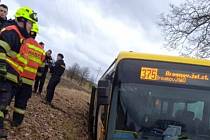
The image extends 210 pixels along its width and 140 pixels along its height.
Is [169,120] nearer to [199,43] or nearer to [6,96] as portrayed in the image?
[6,96]

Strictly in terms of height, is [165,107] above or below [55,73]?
below

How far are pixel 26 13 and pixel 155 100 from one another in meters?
2.91

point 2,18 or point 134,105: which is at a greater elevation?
point 2,18

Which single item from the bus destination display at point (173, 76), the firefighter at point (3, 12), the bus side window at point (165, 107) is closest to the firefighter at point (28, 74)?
the firefighter at point (3, 12)

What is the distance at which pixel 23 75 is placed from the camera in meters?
10.7

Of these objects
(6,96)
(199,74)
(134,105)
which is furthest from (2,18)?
(199,74)

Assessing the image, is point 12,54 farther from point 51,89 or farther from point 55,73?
point 55,73

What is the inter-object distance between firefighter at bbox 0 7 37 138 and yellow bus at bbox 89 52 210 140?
1.61 metres

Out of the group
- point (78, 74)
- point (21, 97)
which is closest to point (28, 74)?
point (21, 97)

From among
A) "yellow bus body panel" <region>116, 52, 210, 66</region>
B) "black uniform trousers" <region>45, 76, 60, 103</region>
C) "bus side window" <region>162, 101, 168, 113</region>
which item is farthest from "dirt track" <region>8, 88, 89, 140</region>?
"bus side window" <region>162, 101, 168, 113</region>

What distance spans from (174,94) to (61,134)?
5505 millimetres

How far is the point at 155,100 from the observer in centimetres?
1059

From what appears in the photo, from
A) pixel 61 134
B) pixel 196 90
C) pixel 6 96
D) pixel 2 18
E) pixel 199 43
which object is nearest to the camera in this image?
pixel 6 96

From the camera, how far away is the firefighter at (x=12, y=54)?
973cm
